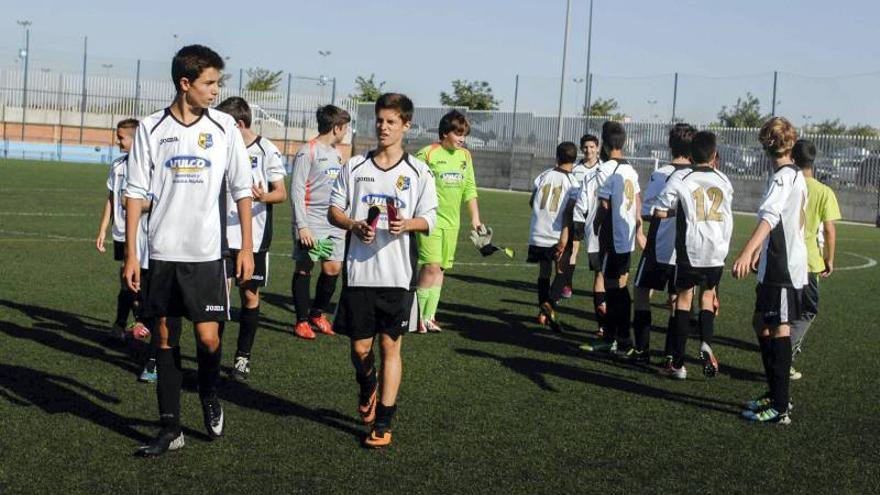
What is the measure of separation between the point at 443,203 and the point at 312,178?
48.0 inches

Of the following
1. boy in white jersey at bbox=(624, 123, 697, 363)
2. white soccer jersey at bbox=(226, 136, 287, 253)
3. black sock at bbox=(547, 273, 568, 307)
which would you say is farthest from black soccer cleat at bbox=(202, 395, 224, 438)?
black sock at bbox=(547, 273, 568, 307)

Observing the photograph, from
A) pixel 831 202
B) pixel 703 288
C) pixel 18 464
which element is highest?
pixel 831 202

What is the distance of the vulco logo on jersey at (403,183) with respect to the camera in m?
6.51

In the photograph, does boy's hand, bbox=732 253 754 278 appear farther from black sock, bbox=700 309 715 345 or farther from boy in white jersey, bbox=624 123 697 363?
black sock, bbox=700 309 715 345

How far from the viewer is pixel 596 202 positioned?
35.0 feet

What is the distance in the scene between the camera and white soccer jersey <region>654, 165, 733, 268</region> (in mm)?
8297

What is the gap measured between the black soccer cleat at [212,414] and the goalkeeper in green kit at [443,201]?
4.12m

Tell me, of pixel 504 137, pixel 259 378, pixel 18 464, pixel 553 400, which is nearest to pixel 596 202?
pixel 553 400

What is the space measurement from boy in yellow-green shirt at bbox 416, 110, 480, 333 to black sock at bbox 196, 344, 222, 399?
163 inches

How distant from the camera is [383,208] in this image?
652cm

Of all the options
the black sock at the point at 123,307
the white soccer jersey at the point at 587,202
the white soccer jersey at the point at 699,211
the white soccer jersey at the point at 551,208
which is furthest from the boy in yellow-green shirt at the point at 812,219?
the black sock at the point at 123,307

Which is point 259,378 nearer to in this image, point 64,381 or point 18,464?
point 64,381

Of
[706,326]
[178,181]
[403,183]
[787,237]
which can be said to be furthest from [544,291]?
[178,181]

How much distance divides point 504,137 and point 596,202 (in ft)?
122
